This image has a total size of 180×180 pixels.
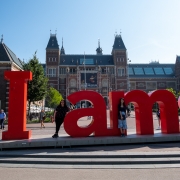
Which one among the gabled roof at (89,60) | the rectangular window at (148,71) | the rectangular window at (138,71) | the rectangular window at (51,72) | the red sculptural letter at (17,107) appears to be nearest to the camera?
the red sculptural letter at (17,107)

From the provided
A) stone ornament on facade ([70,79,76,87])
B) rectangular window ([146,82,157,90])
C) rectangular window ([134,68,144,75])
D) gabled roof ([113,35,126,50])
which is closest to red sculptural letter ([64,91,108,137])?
stone ornament on facade ([70,79,76,87])

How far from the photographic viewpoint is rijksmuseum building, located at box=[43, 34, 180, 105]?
51719mm

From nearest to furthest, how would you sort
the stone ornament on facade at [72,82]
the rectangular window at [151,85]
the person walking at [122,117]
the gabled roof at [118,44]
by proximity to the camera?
1. the person walking at [122,117]
2. the stone ornament on facade at [72,82]
3. the gabled roof at [118,44]
4. the rectangular window at [151,85]

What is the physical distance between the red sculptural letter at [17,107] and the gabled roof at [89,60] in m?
47.4

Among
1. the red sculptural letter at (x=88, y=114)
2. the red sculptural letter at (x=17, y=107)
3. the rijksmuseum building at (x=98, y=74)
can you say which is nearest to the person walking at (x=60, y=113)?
the red sculptural letter at (x=88, y=114)

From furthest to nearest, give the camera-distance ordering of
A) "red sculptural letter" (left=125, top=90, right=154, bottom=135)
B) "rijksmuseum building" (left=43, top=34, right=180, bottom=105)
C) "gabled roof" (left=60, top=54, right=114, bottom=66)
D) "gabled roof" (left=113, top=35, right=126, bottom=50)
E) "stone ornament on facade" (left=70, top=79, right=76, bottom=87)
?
1. "gabled roof" (left=60, top=54, right=114, bottom=66)
2. "gabled roof" (left=113, top=35, right=126, bottom=50)
3. "stone ornament on facade" (left=70, top=79, right=76, bottom=87)
4. "rijksmuseum building" (left=43, top=34, right=180, bottom=105)
5. "red sculptural letter" (left=125, top=90, right=154, bottom=135)

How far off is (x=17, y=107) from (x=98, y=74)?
44944mm

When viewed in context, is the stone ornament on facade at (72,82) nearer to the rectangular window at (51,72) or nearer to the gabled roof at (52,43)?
the rectangular window at (51,72)

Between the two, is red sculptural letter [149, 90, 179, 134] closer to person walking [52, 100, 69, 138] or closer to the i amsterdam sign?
the i amsterdam sign

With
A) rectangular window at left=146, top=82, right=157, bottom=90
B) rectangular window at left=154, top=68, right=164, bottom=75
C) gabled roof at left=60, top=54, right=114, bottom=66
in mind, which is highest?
gabled roof at left=60, top=54, right=114, bottom=66

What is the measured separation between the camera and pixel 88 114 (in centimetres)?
774

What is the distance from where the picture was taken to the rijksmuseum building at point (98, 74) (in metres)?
51.7

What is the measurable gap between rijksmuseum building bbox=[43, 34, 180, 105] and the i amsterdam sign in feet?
138

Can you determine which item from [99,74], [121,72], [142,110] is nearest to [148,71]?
[121,72]
